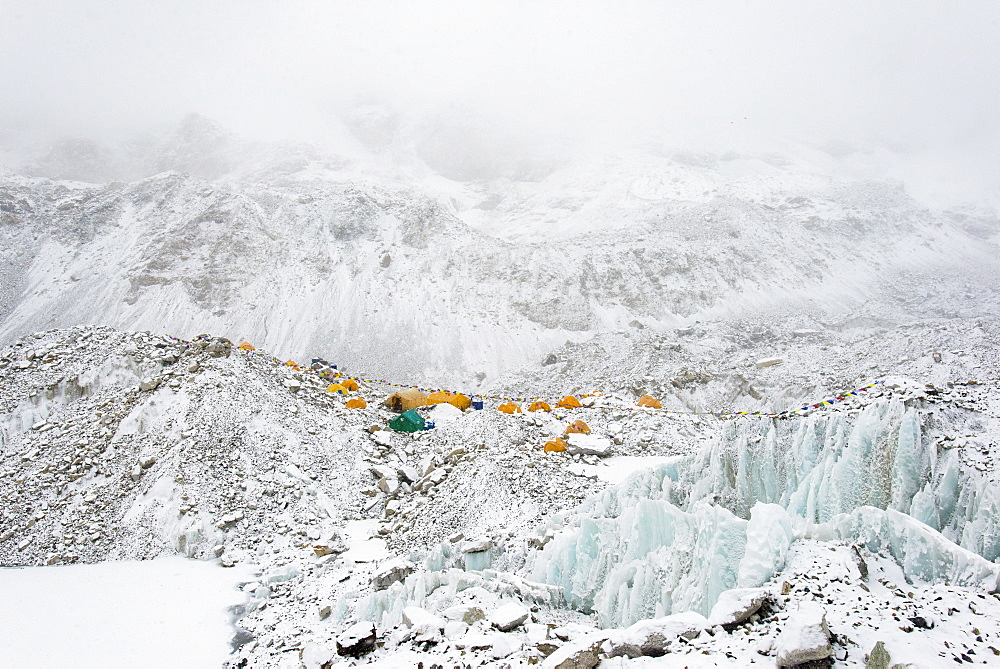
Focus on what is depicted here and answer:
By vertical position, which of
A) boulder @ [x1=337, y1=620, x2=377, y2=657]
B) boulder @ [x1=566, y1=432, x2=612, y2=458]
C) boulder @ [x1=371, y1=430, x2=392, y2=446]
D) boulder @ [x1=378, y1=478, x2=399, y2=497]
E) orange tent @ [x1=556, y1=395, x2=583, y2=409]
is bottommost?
orange tent @ [x1=556, y1=395, x2=583, y2=409]

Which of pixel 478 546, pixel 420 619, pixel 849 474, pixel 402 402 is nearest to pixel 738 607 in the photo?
pixel 849 474

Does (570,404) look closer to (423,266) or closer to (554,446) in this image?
(554,446)

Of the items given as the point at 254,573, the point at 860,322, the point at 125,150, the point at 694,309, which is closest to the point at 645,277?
the point at 694,309

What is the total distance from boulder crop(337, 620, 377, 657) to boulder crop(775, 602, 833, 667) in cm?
509

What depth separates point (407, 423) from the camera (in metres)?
19.6

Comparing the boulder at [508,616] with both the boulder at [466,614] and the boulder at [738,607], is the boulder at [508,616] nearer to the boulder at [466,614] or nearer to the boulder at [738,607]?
the boulder at [466,614]

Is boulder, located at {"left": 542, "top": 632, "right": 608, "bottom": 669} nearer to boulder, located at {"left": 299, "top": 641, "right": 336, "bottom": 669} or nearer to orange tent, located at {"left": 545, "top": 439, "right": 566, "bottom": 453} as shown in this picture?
A: boulder, located at {"left": 299, "top": 641, "right": 336, "bottom": 669}

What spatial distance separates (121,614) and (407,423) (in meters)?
11.0

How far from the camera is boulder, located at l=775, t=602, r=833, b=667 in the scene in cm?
433

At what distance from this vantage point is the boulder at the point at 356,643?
6.64m

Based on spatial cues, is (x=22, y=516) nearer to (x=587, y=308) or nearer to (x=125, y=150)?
(x=587, y=308)

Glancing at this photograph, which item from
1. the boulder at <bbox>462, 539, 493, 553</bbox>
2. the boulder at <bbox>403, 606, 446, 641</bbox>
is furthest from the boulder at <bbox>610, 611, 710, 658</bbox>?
the boulder at <bbox>462, 539, 493, 553</bbox>

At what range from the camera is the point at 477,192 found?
82938 mm

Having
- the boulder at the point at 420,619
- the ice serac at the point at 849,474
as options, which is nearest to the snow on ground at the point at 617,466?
the ice serac at the point at 849,474
